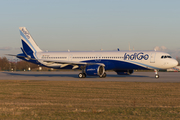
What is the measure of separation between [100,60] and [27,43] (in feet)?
50.3

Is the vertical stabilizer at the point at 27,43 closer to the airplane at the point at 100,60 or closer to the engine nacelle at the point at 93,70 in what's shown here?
the airplane at the point at 100,60

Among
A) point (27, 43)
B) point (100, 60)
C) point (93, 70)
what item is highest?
point (27, 43)

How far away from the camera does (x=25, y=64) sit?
127 metres

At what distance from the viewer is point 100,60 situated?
137 feet

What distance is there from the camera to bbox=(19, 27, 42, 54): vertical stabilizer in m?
47.8

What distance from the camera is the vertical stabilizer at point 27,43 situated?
157 ft

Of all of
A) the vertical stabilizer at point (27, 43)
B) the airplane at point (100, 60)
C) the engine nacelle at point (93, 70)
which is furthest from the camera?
the vertical stabilizer at point (27, 43)

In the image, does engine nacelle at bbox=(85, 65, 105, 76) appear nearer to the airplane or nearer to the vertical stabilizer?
the airplane

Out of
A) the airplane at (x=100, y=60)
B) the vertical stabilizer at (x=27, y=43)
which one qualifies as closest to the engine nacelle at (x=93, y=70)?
the airplane at (x=100, y=60)

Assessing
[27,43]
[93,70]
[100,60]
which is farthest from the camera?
[27,43]

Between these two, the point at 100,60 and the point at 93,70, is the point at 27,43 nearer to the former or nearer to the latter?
the point at 100,60

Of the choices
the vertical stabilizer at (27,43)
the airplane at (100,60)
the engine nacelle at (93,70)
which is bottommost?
the engine nacelle at (93,70)

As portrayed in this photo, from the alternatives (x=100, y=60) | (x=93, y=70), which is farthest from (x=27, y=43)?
(x=93, y=70)

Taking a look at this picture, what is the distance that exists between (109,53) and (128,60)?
3720 millimetres
